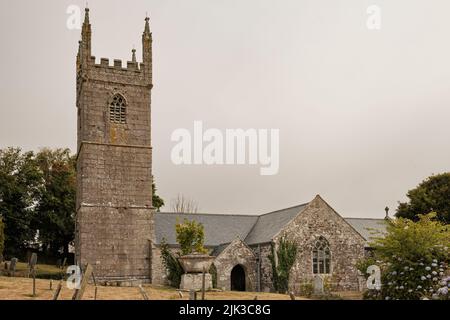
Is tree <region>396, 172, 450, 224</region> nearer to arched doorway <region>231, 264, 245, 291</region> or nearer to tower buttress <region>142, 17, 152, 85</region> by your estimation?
arched doorway <region>231, 264, 245, 291</region>

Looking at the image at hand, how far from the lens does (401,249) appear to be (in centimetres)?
1767

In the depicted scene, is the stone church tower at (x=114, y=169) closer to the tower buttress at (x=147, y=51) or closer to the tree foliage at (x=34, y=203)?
the tower buttress at (x=147, y=51)

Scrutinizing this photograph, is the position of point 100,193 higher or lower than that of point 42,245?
higher

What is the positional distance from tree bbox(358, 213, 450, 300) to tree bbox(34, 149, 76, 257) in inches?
1405

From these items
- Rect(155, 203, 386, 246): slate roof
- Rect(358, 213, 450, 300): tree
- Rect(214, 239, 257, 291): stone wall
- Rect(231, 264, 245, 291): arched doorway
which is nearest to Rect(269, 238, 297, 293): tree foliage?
Rect(155, 203, 386, 246): slate roof

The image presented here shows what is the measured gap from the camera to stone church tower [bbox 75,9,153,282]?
3033 centimetres

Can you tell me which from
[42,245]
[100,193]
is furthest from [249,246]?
[42,245]

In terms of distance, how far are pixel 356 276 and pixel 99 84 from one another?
1976 cm

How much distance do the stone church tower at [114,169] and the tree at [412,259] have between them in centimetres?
1640

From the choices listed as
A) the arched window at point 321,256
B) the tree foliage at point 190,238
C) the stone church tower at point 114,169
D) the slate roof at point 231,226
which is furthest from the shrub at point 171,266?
the arched window at point 321,256

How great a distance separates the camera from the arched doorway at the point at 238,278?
32406 millimetres
